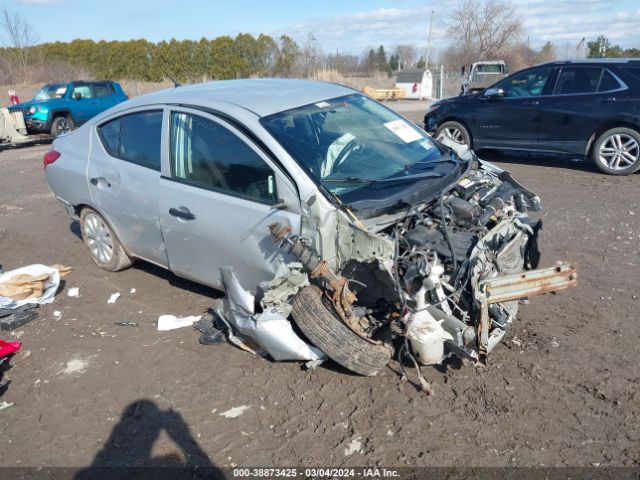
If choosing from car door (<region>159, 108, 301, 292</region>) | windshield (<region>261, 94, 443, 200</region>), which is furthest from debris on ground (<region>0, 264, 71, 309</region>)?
windshield (<region>261, 94, 443, 200</region>)

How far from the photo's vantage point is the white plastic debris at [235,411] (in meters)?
3.19

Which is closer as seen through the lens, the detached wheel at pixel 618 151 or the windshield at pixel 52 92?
the detached wheel at pixel 618 151

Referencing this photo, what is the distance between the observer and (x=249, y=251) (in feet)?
12.0

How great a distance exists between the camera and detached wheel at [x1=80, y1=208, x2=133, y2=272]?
200 inches

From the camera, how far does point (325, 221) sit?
10.6ft

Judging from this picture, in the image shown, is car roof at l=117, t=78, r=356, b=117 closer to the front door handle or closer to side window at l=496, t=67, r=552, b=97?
the front door handle

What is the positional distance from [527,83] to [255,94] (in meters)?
6.55

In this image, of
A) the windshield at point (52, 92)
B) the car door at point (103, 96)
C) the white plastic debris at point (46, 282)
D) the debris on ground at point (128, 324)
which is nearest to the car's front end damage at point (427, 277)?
the debris on ground at point (128, 324)

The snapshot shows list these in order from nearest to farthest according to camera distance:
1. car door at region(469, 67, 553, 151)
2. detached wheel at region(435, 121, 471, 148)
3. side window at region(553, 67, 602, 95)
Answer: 1. side window at region(553, 67, 602, 95)
2. car door at region(469, 67, 553, 151)
3. detached wheel at region(435, 121, 471, 148)

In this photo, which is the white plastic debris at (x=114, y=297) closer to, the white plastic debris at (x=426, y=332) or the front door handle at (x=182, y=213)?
the front door handle at (x=182, y=213)

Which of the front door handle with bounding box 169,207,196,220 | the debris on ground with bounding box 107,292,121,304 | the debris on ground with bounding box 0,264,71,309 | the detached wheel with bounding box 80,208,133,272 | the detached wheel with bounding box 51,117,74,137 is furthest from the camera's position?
the detached wheel with bounding box 51,117,74,137

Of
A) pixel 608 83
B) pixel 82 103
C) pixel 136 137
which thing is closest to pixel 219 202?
pixel 136 137

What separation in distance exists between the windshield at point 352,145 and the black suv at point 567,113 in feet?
15.6

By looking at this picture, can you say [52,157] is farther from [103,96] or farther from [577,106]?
[103,96]
